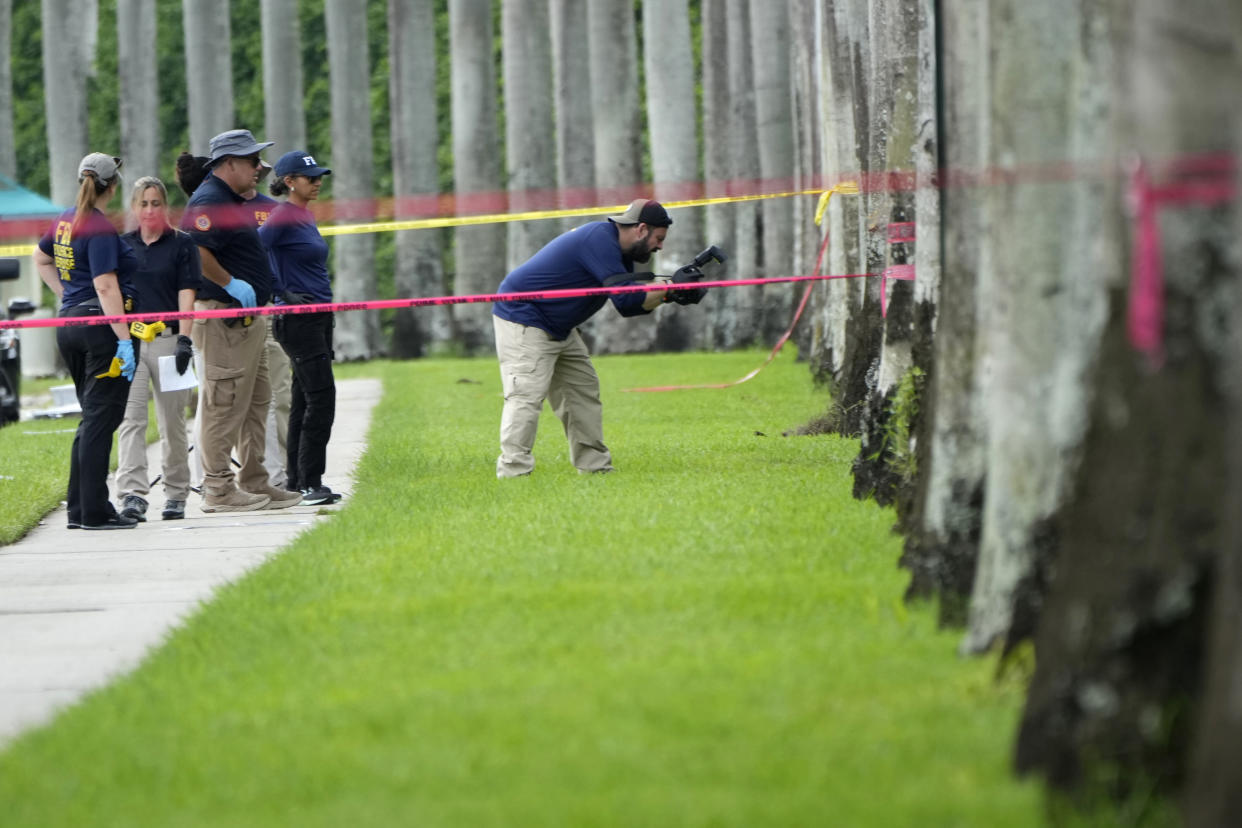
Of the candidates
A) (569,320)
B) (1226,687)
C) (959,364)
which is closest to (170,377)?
(569,320)

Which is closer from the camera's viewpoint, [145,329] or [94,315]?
[94,315]

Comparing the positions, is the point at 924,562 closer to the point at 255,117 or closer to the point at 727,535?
the point at 727,535

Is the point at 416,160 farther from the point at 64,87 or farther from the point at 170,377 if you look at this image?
the point at 170,377

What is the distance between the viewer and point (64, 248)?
981 cm

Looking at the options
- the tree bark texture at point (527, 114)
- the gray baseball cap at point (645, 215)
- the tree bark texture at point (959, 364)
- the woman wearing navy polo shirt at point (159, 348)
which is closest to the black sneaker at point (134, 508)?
the woman wearing navy polo shirt at point (159, 348)

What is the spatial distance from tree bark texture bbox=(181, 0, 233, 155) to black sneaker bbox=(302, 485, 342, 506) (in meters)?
22.7

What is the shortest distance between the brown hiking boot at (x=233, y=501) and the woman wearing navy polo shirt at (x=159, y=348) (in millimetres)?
190

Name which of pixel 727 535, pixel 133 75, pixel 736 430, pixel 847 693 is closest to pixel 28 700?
pixel 847 693

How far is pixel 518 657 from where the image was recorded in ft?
19.1

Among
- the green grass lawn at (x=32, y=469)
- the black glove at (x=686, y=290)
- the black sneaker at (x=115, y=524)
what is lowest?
the green grass lawn at (x=32, y=469)

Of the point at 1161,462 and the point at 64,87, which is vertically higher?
the point at 64,87

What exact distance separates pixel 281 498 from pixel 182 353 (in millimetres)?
1138

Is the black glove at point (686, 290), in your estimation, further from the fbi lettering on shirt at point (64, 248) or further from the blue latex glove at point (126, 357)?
the fbi lettering on shirt at point (64, 248)

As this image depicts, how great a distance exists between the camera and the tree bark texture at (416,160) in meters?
32.3
